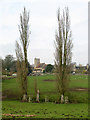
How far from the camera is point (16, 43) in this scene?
58.0 feet

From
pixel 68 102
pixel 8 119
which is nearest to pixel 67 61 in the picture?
pixel 68 102

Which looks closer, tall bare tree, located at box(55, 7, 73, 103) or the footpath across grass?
the footpath across grass

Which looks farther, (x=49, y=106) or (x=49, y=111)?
(x=49, y=106)

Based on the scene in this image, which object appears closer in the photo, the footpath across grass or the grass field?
the footpath across grass

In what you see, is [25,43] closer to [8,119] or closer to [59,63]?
[59,63]

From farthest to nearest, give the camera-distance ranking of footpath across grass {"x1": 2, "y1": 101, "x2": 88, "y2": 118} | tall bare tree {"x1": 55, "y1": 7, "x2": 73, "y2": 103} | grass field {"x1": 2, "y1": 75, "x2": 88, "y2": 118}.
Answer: tall bare tree {"x1": 55, "y1": 7, "x2": 73, "y2": 103}
grass field {"x1": 2, "y1": 75, "x2": 88, "y2": 118}
footpath across grass {"x1": 2, "y1": 101, "x2": 88, "y2": 118}

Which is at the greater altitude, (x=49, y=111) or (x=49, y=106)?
(x=49, y=111)

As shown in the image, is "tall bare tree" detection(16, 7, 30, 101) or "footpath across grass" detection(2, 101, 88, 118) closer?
"footpath across grass" detection(2, 101, 88, 118)

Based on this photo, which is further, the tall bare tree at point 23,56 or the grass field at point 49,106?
the tall bare tree at point 23,56

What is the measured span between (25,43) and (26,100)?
566 centimetres

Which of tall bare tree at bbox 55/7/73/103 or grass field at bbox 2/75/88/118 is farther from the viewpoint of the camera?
tall bare tree at bbox 55/7/73/103

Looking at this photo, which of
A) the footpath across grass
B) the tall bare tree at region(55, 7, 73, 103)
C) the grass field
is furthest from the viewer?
the tall bare tree at region(55, 7, 73, 103)

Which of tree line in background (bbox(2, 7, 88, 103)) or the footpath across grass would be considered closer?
the footpath across grass

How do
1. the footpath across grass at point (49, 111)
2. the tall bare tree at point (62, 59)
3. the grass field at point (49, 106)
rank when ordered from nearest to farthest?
the footpath across grass at point (49, 111) → the grass field at point (49, 106) → the tall bare tree at point (62, 59)
